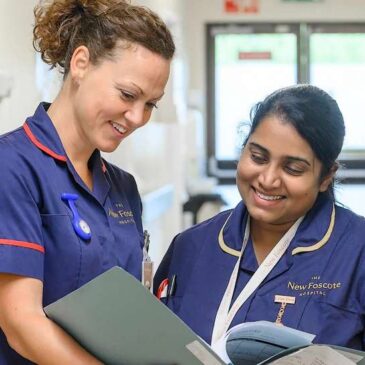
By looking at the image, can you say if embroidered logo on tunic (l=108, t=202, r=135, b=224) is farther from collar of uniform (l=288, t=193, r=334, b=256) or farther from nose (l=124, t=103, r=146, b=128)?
collar of uniform (l=288, t=193, r=334, b=256)

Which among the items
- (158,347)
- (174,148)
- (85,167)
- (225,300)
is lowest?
(174,148)

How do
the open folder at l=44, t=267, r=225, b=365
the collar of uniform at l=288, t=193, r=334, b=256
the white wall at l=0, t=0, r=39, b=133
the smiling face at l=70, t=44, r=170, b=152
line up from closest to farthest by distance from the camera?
1. the open folder at l=44, t=267, r=225, b=365
2. the smiling face at l=70, t=44, r=170, b=152
3. the collar of uniform at l=288, t=193, r=334, b=256
4. the white wall at l=0, t=0, r=39, b=133

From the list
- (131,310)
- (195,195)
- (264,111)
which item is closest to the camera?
Result: (131,310)

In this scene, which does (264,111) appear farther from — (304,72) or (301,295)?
(304,72)

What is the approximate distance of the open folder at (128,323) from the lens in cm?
118

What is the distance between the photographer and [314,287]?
1.60m

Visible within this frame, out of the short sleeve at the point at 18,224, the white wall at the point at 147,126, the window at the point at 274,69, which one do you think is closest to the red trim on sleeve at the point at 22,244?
the short sleeve at the point at 18,224

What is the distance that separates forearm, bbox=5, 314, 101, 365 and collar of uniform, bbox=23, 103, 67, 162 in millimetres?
347

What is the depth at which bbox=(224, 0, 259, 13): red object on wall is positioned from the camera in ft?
25.1

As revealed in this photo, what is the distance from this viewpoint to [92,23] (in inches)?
59.1

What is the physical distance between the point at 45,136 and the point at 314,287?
2.09ft

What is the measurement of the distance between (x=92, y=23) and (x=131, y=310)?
0.61m

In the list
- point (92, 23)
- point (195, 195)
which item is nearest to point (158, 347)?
point (92, 23)

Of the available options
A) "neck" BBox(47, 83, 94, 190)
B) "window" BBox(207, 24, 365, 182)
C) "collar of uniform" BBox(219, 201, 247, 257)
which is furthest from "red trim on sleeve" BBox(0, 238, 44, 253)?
"window" BBox(207, 24, 365, 182)
